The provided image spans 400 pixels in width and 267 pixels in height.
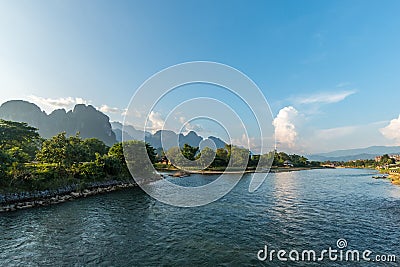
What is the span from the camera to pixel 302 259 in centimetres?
1141

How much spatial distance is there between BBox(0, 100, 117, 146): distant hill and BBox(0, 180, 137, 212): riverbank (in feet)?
→ 590

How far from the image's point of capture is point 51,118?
607 ft

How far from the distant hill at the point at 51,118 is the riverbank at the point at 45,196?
17976cm

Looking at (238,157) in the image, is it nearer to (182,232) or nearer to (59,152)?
(59,152)

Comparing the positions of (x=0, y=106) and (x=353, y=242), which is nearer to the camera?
(x=353, y=242)

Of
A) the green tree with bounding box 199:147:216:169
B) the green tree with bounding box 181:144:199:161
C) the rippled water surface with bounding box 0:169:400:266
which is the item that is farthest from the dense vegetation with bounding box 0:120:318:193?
the green tree with bounding box 199:147:216:169

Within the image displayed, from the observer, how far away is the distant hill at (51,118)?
172375 millimetres

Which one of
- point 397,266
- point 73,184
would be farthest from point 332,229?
point 73,184

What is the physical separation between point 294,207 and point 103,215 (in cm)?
2026

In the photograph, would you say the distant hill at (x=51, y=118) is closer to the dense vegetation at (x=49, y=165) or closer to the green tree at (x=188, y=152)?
the green tree at (x=188, y=152)

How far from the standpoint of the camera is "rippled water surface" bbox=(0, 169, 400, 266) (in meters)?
11.5

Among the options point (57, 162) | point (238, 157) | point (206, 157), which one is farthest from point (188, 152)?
point (57, 162)

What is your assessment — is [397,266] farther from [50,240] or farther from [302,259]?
[50,240]

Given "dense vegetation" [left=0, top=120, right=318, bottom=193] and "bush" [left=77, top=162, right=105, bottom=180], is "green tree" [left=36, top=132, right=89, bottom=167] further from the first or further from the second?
"bush" [left=77, top=162, right=105, bottom=180]
